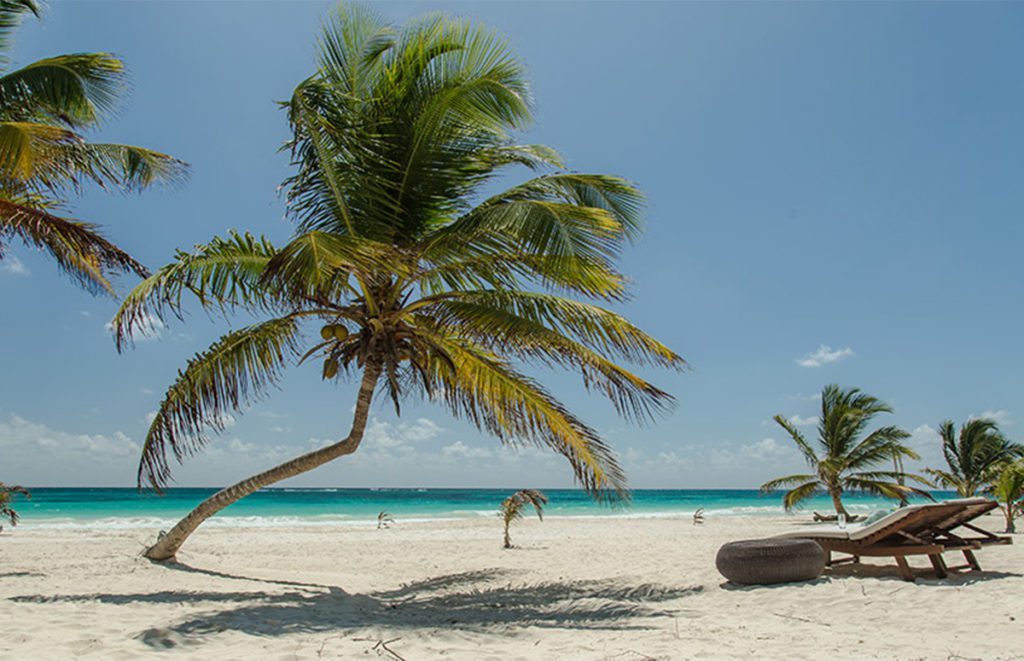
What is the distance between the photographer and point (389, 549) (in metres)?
14.9

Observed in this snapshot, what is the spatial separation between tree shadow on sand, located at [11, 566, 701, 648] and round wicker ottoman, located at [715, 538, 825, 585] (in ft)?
1.58

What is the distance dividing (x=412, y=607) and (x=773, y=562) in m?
3.71

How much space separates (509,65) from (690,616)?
18.8ft

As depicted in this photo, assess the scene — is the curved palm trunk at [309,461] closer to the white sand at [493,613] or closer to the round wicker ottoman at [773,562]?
the white sand at [493,613]

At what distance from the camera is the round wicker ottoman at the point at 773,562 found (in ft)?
22.2

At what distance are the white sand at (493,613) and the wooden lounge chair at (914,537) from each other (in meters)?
0.26

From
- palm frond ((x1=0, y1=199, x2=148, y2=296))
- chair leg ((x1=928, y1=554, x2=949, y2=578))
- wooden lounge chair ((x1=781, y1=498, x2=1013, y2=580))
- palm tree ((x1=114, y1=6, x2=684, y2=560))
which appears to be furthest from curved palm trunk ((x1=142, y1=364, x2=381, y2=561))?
chair leg ((x1=928, y1=554, x2=949, y2=578))

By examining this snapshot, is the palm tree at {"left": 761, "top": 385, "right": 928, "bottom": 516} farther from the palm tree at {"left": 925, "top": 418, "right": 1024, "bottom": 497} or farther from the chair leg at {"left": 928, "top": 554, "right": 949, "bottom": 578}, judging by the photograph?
the chair leg at {"left": 928, "top": 554, "right": 949, "bottom": 578}

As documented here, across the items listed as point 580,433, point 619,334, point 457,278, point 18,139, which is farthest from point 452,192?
point 18,139

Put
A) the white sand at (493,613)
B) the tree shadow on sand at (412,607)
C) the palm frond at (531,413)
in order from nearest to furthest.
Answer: the white sand at (493,613)
the tree shadow on sand at (412,607)
the palm frond at (531,413)

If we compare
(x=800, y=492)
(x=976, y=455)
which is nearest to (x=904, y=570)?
(x=800, y=492)

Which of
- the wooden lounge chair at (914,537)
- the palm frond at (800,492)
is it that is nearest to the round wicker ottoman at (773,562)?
the wooden lounge chair at (914,537)

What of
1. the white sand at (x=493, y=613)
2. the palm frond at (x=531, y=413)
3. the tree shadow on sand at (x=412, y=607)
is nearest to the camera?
the white sand at (x=493, y=613)

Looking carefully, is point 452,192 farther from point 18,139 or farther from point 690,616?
point 690,616
